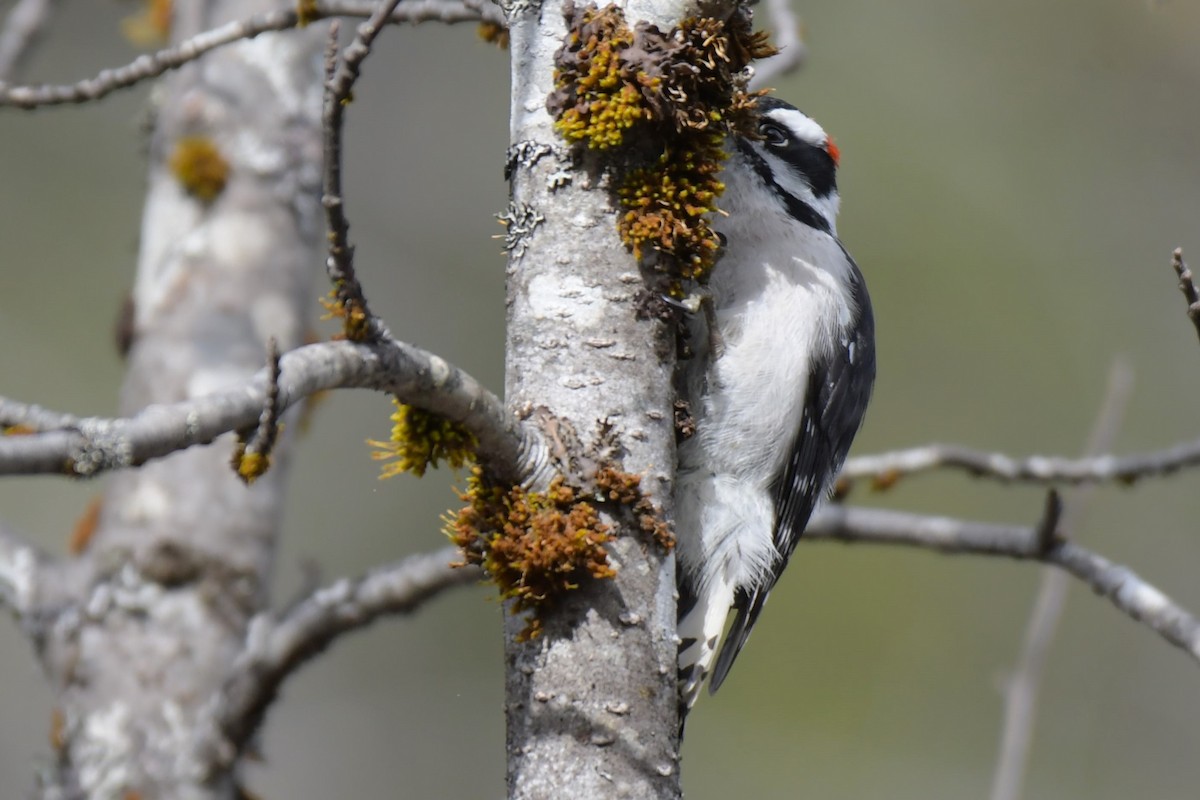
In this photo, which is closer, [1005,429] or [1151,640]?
[1151,640]

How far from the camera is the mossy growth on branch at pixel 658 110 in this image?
2164 millimetres

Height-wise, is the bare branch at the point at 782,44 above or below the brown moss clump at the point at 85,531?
above

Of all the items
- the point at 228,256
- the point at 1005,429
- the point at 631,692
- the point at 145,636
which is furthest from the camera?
the point at 1005,429

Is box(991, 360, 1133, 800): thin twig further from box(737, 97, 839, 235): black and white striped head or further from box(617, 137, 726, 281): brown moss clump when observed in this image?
box(617, 137, 726, 281): brown moss clump

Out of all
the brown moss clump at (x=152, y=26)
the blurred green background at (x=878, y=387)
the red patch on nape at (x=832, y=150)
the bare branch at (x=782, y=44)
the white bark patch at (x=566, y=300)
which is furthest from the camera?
the blurred green background at (x=878, y=387)

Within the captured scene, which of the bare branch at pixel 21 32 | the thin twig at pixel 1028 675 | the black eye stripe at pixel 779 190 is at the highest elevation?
the bare branch at pixel 21 32

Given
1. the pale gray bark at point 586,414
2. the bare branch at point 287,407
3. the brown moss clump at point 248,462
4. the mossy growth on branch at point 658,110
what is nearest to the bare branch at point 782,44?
the mossy growth on branch at point 658,110

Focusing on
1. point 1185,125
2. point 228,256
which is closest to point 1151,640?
point 1185,125

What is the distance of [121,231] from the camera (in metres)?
9.12

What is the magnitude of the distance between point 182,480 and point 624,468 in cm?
199

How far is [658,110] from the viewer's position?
2.17 metres

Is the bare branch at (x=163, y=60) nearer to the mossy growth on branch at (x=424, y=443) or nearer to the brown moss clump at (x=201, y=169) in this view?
the mossy growth on branch at (x=424, y=443)

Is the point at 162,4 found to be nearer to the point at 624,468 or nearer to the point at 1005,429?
the point at 624,468

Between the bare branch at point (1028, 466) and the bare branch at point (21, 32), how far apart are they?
3.03 m
